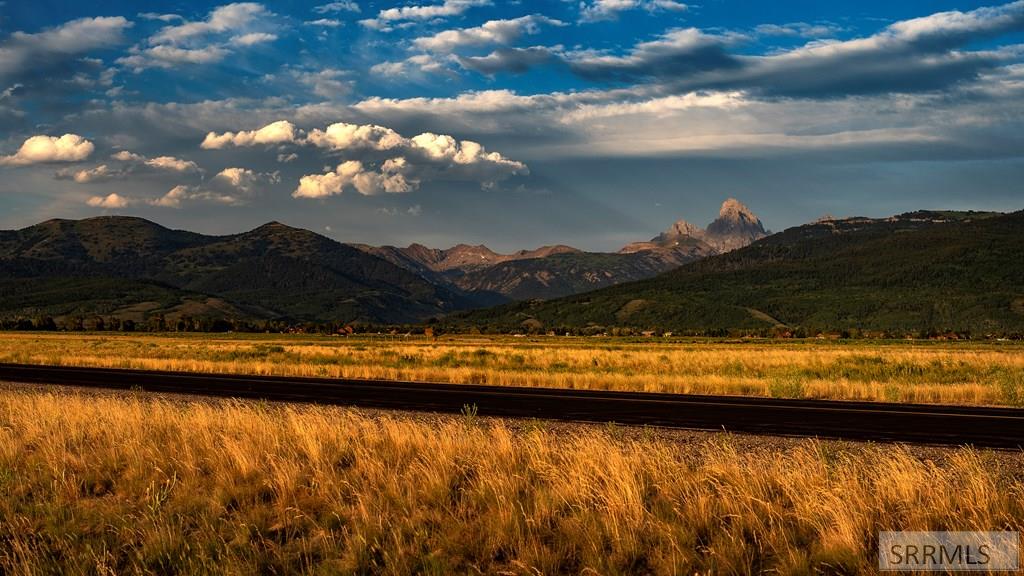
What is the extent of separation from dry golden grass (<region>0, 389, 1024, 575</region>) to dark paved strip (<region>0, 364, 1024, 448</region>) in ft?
14.4

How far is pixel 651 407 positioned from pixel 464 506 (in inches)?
568

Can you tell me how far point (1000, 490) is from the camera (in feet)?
30.5

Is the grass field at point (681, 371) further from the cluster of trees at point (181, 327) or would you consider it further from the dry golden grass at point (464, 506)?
the cluster of trees at point (181, 327)

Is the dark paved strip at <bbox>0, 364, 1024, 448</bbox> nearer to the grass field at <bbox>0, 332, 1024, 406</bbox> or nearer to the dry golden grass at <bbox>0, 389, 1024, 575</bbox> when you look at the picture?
the grass field at <bbox>0, 332, 1024, 406</bbox>

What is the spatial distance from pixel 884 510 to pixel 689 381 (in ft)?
79.0

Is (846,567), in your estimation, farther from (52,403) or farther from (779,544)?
(52,403)

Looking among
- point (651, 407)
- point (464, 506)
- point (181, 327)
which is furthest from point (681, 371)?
point (181, 327)

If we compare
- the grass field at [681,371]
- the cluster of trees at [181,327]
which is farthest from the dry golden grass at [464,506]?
the cluster of trees at [181,327]

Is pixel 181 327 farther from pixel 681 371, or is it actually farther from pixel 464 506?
pixel 464 506

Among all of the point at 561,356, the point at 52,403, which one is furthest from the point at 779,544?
the point at 561,356

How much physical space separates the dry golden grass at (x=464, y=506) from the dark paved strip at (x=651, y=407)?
438cm

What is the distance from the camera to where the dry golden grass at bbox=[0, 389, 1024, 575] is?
8.00 m

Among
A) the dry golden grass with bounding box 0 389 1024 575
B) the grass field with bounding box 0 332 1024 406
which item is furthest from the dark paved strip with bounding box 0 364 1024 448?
the dry golden grass with bounding box 0 389 1024 575

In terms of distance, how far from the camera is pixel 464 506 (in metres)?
9.59
